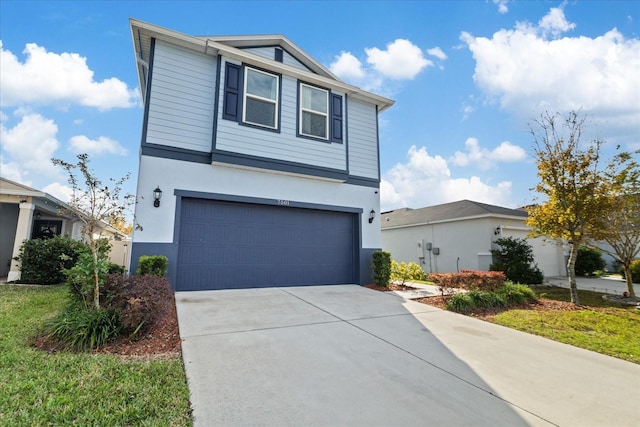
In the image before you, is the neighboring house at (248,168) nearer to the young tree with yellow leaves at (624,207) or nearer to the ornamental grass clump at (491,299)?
the ornamental grass clump at (491,299)

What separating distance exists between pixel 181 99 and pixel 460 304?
27.4 ft

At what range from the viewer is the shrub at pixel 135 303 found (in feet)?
13.2

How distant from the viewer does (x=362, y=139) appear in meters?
10.2

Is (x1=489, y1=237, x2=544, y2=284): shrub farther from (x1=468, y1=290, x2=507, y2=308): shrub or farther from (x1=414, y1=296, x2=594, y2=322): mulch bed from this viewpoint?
(x1=468, y1=290, x2=507, y2=308): shrub

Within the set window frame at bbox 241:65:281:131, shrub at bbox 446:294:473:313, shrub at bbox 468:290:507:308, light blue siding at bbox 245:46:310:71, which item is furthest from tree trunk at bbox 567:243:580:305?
light blue siding at bbox 245:46:310:71

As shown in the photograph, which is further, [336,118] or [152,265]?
[336,118]

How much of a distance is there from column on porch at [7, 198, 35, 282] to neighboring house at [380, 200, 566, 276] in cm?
1559

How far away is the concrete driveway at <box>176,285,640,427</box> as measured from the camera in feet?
8.14

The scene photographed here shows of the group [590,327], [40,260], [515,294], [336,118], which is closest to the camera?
[590,327]

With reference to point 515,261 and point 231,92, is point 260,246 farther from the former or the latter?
point 515,261

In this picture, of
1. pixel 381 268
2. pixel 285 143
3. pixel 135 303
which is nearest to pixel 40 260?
pixel 135 303

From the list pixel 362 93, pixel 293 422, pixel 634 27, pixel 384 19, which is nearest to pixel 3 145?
pixel 362 93

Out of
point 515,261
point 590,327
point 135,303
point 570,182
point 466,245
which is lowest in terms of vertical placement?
point 590,327

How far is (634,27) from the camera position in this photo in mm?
7406
